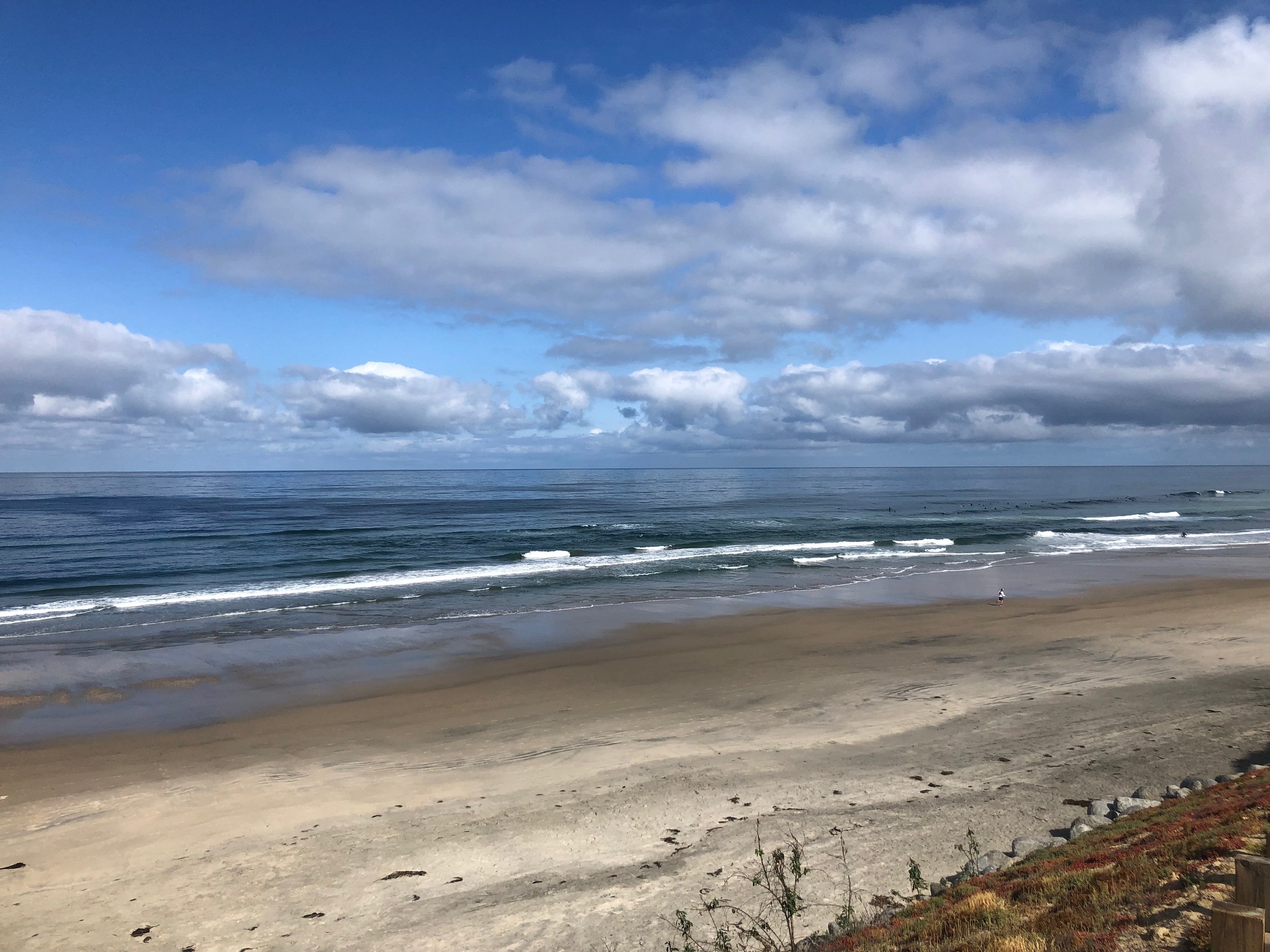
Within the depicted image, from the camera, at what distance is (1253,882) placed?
4.34 meters

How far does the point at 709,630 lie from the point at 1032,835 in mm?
15282

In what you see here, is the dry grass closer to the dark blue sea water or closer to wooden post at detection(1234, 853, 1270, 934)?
wooden post at detection(1234, 853, 1270, 934)

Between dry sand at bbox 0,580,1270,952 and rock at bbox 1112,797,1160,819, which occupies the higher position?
rock at bbox 1112,797,1160,819

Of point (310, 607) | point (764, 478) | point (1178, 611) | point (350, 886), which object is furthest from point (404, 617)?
point (764, 478)

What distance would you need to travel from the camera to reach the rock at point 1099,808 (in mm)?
9922

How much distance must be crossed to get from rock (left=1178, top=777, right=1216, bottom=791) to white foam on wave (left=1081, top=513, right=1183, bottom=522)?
208 ft

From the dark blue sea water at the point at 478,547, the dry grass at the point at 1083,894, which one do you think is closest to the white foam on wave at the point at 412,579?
the dark blue sea water at the point at 478,547

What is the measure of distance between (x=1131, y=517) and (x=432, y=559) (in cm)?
6493

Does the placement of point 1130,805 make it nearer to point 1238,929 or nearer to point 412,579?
point 1238,929

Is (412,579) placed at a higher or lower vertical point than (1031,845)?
lower

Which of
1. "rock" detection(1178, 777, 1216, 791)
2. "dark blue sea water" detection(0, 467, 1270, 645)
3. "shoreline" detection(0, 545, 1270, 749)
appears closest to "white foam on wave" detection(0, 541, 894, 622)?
"dark blue sea water" detection(0, 467, 1270, 645)

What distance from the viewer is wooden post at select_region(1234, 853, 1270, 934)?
4.27 metres

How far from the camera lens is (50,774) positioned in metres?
13.5

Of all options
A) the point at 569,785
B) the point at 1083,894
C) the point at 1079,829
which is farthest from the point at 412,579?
the point at 1083,894
